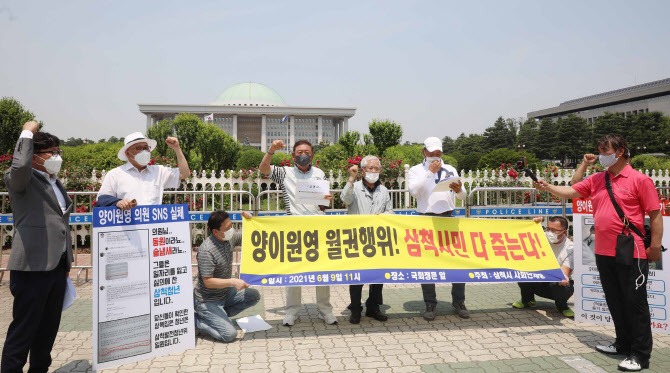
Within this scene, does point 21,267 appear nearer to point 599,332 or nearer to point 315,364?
point 315,364

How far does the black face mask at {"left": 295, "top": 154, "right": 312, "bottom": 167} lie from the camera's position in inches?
203

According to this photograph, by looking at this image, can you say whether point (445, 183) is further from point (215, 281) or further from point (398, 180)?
point (398, 180)

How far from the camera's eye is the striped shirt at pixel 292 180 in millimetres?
5242

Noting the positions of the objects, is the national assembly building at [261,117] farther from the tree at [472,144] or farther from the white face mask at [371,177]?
the white face mask at [371,177]

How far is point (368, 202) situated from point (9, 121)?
89.4 ft

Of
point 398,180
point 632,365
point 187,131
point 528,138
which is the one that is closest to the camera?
point 632,365

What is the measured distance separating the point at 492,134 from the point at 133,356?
8307 centimetres

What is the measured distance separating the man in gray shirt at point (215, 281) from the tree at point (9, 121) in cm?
2582

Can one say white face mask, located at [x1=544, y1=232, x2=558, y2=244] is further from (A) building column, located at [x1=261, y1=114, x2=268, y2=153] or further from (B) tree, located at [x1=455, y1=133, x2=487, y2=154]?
(A) building column, located at [x1=261, y1=114, x2=268, y2=153]

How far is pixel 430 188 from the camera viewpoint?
5375 mm

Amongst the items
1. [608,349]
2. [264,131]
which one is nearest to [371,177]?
[608,349]

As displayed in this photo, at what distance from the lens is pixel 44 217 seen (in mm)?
3551

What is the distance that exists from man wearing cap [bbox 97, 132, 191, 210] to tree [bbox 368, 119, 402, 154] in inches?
1163

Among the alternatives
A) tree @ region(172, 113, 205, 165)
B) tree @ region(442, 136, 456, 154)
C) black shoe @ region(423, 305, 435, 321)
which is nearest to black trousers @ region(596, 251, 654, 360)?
black shoe @ region(423, 305, 435, 321)
